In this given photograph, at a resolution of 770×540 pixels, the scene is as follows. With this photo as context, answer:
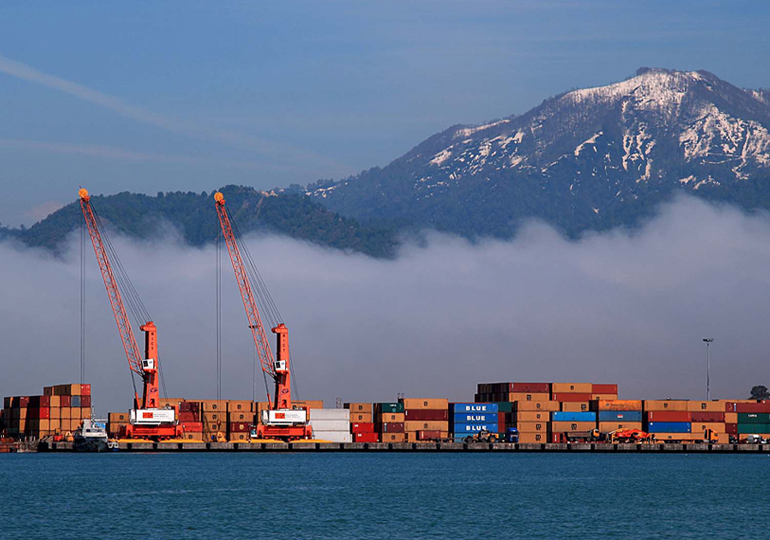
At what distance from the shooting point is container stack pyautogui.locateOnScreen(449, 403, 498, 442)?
618ft

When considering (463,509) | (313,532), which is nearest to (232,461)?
(463,509)

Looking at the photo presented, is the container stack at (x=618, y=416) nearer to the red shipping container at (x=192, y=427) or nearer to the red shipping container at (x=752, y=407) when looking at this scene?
the red shipping container at (x=752, y=407)

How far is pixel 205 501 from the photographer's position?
91688 millimetres

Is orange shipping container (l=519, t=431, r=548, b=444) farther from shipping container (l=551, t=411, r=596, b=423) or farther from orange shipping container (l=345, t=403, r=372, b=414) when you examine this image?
orange shipping container (l=345, t=403, r=372, b=414)

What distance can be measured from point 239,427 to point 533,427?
44075mm

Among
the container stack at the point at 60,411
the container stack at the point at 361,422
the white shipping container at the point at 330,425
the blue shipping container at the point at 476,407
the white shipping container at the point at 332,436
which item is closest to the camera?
the container stack at the point at 60,411

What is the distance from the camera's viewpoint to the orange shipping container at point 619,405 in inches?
7313

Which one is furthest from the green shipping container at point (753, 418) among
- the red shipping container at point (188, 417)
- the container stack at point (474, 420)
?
the red shipping container at point (188, 417)

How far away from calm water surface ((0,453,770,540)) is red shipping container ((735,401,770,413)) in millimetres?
44735

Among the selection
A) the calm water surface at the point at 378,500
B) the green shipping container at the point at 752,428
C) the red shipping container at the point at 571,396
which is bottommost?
the calm water surface at the point at 378,500

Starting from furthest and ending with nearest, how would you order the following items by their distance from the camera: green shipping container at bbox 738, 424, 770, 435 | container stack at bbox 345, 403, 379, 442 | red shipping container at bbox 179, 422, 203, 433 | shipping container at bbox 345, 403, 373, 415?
shipping container at bbox 345, 403, 373, 415 → container stack at bbox 345, 403, 379, 442 → green shipping container at bbox 738, 424, 770, 435 → red shipping container at bbox 179, 422, 203, 433

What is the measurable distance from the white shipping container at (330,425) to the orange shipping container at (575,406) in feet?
106

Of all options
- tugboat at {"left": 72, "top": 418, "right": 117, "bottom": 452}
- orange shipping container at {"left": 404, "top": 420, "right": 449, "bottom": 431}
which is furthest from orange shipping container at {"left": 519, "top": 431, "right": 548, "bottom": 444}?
tugboat at {"left": 72, "top": 418, "right": 117, "bottom": 452}

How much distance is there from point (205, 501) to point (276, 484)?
18.1 metres
